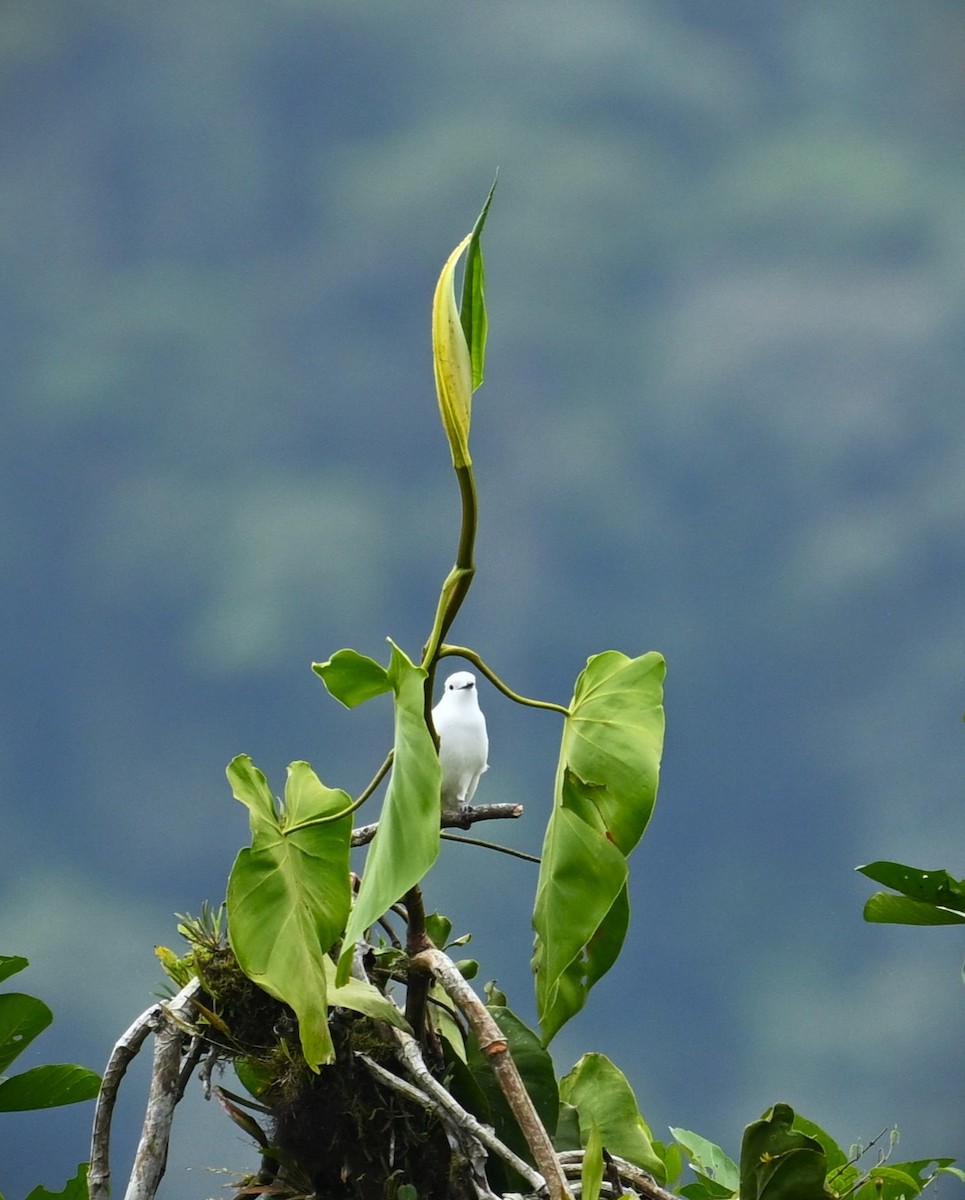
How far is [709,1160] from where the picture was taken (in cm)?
141

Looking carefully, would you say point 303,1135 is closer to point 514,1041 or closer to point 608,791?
point 514,1041

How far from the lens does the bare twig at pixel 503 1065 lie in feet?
2.79

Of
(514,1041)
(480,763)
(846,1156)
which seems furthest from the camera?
(480,763)

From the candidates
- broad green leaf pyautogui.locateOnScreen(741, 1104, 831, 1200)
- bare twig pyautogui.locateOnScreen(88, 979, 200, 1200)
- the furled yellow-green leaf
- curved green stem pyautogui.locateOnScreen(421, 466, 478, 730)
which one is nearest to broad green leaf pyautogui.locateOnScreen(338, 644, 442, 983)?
curved green stem pyautogui.locateOnScreen(421, 466, 478, 730)

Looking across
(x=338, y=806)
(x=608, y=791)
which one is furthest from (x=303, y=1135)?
(x=608, y=791)

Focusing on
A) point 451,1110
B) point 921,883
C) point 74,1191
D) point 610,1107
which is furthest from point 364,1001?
point 921,883

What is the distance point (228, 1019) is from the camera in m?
Answer: 1.02

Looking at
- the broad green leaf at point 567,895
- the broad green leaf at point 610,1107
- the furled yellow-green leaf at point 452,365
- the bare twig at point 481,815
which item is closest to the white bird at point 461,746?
the bare twig at point 481,815

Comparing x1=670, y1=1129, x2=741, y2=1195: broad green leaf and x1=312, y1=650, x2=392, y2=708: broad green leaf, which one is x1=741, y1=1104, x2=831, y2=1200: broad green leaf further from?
x1=312, y1=650, x2=392, y2=708: broad green leaf

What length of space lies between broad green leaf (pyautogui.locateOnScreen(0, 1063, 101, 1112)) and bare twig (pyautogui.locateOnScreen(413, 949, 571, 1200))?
435 mm

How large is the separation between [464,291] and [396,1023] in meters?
0.54

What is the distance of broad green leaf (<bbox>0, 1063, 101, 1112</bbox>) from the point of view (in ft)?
4.02

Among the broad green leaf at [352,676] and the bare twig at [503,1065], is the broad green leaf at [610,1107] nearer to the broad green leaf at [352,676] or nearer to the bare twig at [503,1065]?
the bare twig at [503,1065]

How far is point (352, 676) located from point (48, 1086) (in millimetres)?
642
